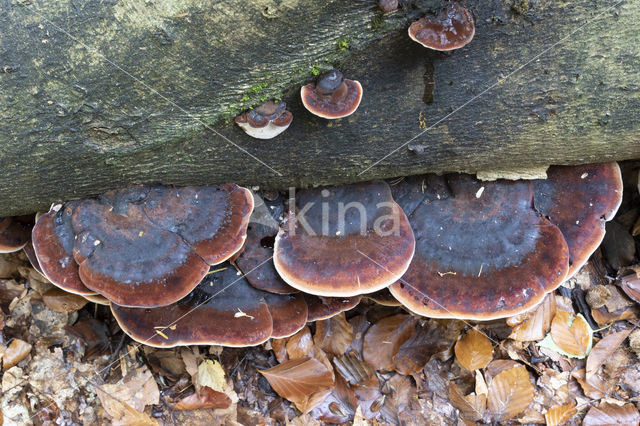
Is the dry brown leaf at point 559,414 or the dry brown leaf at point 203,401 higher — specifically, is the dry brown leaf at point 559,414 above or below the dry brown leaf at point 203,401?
below

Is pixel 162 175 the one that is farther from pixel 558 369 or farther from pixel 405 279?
pixel 558 369

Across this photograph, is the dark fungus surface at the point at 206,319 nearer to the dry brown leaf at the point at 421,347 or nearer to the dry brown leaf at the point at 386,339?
the dry brown leaf at the point at 386,339

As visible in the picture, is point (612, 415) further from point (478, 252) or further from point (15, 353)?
point (15, 353)

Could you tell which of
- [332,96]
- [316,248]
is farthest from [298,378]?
[332,96]

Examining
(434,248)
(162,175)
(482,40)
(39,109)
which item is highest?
(482,40)

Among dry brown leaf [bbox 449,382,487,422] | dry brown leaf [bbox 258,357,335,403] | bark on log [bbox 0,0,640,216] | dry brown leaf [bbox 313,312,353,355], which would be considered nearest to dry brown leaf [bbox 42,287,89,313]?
bark on log [bbox 0,0,640,216]

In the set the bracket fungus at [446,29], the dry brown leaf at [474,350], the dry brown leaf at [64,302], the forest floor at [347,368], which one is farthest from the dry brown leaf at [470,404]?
the dry brown leaf at [64,302]

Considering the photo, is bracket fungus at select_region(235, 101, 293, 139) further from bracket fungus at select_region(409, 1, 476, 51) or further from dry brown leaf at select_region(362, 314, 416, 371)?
dry brown leaf at select_region(362, 314, 416, 371)

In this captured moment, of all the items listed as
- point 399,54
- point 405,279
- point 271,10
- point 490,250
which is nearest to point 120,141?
point 271,10
